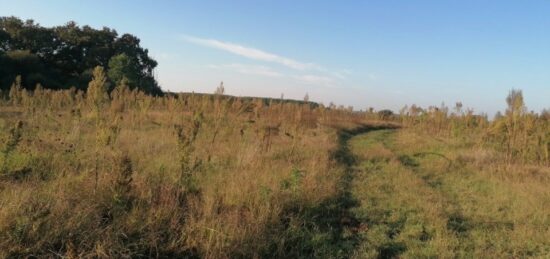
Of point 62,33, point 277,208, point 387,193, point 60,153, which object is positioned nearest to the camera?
point 277,208

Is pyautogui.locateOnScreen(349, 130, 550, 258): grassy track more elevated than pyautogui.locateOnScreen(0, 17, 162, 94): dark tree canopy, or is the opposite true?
pyautogui.locateOnScreen(0, 17, 162, 94): dark tree canopy

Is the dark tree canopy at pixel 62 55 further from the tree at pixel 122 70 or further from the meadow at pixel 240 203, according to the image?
the meadow at pixel 240 203

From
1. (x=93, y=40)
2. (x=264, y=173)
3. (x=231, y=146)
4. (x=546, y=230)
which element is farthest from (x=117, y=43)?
(x=546, y=230)

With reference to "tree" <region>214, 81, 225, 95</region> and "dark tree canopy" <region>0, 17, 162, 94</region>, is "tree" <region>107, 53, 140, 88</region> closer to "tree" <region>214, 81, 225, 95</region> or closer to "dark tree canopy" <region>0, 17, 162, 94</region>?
"dark tree canopy" <region>0, 17, 162, 94</region>

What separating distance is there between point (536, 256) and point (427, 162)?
7120mm

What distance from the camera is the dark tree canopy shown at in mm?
31359

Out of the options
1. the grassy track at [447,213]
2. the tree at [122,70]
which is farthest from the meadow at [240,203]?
the tree at [122,70]

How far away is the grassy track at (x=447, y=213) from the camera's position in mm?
4949

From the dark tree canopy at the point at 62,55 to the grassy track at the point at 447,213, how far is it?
86.6 feet

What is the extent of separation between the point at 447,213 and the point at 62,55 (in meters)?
37.8

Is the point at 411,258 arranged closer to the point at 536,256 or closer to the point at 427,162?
the point at 536,256

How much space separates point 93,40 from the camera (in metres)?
→ 39.0

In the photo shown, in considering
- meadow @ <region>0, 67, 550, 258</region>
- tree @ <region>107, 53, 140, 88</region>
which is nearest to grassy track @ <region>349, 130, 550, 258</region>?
meadow @ <region>0, 67, 550, 258</region>

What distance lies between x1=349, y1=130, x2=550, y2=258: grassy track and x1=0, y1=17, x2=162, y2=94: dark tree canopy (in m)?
26.4
